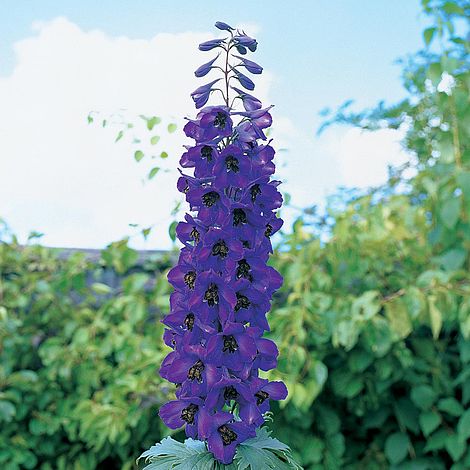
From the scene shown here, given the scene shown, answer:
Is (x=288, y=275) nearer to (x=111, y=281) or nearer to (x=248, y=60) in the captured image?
(x=111, y=281)

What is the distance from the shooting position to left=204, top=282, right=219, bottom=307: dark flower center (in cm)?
122

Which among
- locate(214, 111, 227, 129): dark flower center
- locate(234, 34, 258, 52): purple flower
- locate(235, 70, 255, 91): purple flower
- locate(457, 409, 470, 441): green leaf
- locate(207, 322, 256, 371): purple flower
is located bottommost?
locate(457, 409, 470, 441): green leaf

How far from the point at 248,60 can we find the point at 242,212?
1.09ft

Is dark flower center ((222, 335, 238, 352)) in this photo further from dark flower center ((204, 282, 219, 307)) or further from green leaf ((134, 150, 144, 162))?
green leaf ((134, 150, 144, 162))

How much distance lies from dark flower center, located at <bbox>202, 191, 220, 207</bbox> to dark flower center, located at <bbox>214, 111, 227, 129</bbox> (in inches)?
5.3

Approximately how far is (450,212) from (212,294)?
1735 millimetres

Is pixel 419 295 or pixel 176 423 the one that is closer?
pixel 176 423

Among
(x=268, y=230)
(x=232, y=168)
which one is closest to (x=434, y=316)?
(x=268, y=230)

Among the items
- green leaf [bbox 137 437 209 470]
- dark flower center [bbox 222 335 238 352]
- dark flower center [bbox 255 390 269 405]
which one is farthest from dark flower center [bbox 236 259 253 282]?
green leaf [bbox 137 437 209 470]

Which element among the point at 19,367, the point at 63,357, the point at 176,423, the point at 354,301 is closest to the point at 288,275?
the point at 354,301

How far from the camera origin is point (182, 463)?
1.23m

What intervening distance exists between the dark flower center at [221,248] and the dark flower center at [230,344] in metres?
0.14

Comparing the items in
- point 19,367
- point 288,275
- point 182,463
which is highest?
point 288,275

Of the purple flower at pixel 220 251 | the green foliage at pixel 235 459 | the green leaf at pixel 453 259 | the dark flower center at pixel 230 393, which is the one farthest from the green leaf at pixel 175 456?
the green leaf at pixel 453 259
